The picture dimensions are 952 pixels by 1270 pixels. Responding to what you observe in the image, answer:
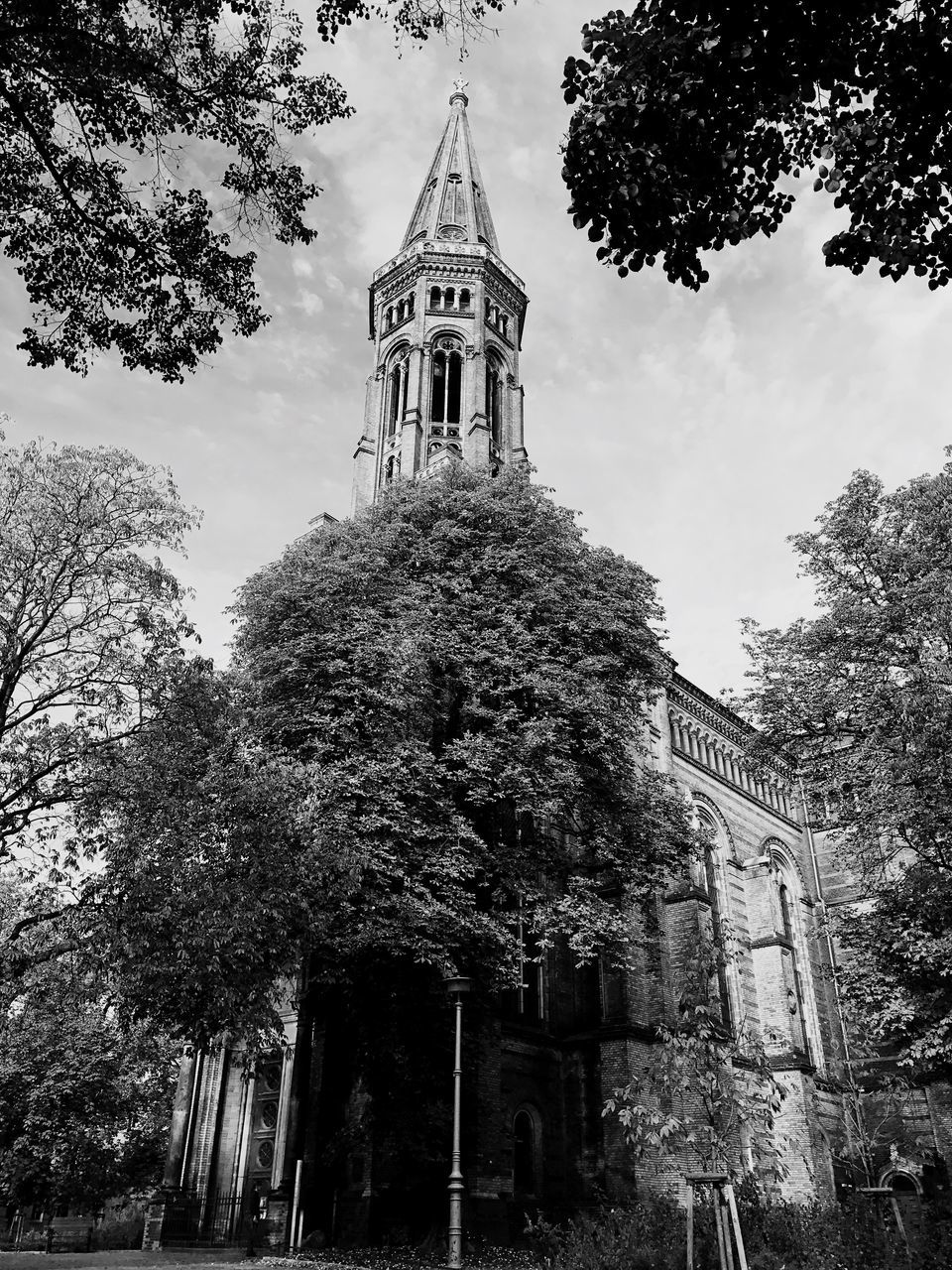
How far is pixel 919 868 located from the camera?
696 inches

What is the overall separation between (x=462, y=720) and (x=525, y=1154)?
10.6 m

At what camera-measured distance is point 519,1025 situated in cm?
2333

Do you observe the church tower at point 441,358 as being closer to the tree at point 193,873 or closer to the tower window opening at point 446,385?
the tower window opening at point 446,385

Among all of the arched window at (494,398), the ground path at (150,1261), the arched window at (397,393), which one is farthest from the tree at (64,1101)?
the arched window at (494,398)

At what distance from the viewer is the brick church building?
20328 mm

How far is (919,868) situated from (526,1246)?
1067 cm

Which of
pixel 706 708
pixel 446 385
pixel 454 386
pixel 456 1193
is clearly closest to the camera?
pixel 456 1193

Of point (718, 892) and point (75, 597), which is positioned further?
point (718, 892)

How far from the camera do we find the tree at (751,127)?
6.61 m

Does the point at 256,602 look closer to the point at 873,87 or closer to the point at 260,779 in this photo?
the point at 260,779

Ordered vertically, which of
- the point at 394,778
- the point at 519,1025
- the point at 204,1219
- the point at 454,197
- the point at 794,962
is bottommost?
the point at 204,1219

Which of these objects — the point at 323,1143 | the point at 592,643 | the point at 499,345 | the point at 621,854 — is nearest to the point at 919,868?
the point at 621,854

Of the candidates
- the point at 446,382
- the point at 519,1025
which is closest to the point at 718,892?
the point at 519,1025

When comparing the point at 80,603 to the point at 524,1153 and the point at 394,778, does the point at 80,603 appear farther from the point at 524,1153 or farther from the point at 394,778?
the point at 524,1153
